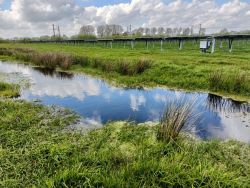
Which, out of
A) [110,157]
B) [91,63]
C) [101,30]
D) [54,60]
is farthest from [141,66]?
[101,30]

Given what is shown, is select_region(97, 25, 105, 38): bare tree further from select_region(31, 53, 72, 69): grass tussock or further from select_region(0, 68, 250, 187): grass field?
select_region(0, 68, 250, 187): grass field

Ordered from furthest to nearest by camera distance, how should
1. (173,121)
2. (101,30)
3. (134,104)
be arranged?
(101,30)
(134,104)
(173,121)

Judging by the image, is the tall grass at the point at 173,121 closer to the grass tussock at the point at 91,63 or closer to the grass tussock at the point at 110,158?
the grass tussock at the point at 110,158

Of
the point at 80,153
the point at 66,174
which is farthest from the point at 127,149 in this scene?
the point at 66,174

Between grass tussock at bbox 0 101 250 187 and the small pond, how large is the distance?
3.78 feet

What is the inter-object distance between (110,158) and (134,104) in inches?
212

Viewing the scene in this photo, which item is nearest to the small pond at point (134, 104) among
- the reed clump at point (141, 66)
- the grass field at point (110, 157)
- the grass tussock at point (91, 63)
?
the grass field at point (110, 157)

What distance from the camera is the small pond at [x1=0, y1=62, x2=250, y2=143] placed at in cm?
759

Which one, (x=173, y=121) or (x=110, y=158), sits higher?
(x=173, y=121)

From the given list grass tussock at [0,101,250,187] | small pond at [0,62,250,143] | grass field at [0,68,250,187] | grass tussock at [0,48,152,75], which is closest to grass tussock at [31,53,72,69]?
grass tussock at [0,48,152,75]

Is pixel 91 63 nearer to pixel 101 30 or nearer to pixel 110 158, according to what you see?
pixel 110 158

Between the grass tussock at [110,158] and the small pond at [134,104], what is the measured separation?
115 cm

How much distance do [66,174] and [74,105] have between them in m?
6.04

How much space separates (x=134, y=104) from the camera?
9.99m
